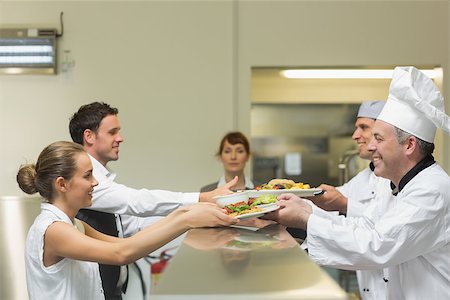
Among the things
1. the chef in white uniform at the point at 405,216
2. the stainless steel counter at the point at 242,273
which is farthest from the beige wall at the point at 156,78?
the stainless steel counter at the point at 242,273

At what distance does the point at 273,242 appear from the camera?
1.75m

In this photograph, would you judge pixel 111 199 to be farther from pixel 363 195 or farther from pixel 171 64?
pixel 171 64

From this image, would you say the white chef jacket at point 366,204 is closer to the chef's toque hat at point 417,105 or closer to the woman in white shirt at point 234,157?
the chef's toque hat at point 417,105

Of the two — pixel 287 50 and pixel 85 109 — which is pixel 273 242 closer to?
pixel 85 109

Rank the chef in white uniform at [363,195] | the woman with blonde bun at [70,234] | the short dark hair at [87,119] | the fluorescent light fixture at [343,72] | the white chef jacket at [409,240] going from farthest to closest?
the fluorescent light fixture at [343,72]
the short dark hair at [87,119]
the chef in white uniform at [363,195]
the white chef jacket at [409,240]
the woman with blonde bun at [70,234]

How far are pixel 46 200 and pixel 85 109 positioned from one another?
1.02 meters

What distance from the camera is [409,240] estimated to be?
1990mm

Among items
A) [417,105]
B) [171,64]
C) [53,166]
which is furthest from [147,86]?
[417,105]

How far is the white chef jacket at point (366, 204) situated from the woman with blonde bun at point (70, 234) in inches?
39.0

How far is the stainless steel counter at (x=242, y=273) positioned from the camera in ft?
3.66

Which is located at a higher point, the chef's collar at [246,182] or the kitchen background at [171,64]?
the kitchen background at [171,64]

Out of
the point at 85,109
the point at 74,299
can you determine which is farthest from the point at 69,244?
the point at 85,109

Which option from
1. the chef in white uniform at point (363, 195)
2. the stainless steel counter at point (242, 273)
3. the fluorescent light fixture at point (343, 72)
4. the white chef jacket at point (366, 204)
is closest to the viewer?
the stainless steel counter at point (242, 273)

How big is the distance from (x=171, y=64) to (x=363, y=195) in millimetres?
1964
